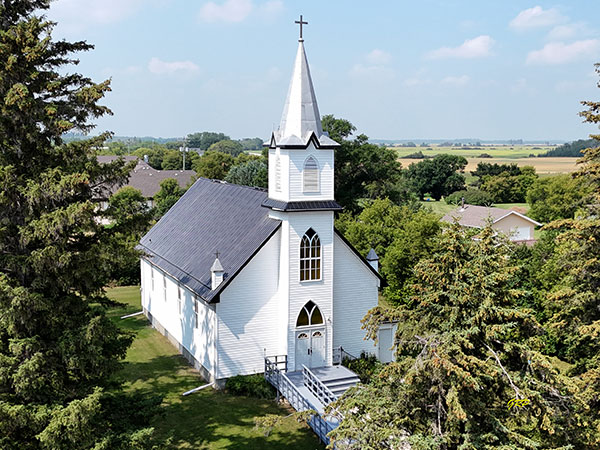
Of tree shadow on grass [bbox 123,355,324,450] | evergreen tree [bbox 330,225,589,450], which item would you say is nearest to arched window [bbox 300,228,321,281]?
tree shadow on grass [bbox 123,355,324,450]

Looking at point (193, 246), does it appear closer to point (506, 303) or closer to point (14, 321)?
point (14, 321)

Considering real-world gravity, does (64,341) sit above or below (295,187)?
below

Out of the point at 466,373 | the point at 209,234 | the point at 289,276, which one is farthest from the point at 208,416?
the point at 466,373

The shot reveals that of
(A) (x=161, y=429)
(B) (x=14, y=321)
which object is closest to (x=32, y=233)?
(B) (x=14, y=321)

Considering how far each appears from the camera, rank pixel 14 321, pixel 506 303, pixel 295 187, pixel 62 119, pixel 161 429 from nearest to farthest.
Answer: pixel 506 303 < pixel 14 321 < pixel 62 119 < pixel 161 429 < pixel 295 187

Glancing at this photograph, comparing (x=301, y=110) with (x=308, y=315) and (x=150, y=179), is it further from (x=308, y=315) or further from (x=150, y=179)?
(x=150, y=179)

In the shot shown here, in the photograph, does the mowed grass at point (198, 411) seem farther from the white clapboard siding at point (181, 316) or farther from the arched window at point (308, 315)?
the arched window at point (308, 315)

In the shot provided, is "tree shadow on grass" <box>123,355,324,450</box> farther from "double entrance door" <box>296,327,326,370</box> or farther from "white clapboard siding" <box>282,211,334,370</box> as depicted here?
"white clapboard siding" <box>282,211,334,370</box>

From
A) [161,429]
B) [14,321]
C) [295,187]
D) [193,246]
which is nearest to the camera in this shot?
[14,321]
